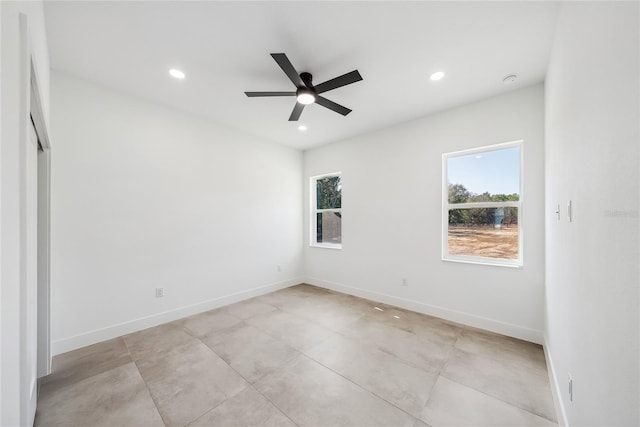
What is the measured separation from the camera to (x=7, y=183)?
2.70ft

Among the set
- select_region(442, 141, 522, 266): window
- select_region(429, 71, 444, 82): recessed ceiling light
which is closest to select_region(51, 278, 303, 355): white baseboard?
select_region(442, 141, 522, 266): window

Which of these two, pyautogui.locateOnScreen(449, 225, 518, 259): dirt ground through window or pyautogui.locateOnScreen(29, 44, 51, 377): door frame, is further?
pyautogui.locateOnScreen(449, 225, 518, 259): dirt ground through window

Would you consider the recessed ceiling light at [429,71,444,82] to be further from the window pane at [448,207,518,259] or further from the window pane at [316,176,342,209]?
the window pane at [316,176,342,209]

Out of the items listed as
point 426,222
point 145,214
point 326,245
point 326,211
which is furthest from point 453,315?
point 145,214

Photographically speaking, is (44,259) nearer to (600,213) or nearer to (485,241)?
(600,213)

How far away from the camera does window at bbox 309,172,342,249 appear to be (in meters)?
4.73

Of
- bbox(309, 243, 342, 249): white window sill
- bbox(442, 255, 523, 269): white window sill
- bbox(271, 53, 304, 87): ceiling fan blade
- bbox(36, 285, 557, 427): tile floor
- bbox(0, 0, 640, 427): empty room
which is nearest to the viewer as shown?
bbox(0, 0, 640, 427): empty room

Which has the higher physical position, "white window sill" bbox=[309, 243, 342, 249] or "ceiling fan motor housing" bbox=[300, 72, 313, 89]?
"ceiling fan motor housing" bbox=[300, 72, 313, 89]

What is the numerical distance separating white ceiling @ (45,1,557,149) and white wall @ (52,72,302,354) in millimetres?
468

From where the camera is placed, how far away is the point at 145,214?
10.0ft

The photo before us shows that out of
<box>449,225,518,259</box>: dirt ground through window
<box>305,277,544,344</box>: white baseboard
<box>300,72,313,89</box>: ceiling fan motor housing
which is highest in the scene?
<box>300,72,313,89</box>: ceiling fan motor housing

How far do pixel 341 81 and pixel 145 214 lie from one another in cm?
281

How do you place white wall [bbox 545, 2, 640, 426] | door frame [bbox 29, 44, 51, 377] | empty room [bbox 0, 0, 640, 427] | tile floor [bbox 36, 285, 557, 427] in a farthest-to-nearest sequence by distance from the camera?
door frame [bbox 29, 44, 51, 377]
tile floor [bbox 36, 285, 557, 427]
empty room [bbox 0, 0, 640, 427]
white wall [bbox 545, 2, 640, 426]

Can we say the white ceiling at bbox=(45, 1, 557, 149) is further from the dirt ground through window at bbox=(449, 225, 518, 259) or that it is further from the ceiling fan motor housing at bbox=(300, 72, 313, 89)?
the dirt ground through window at bbox=(449, 225, 518, 259)
